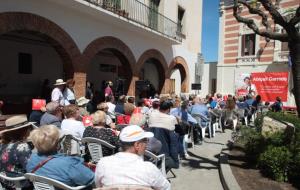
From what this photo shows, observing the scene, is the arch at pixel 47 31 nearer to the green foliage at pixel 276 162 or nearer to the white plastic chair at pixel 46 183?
the white plastic chair at pixel 46 183

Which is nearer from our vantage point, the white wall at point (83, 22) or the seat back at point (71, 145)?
the seat back at point (71, 145)

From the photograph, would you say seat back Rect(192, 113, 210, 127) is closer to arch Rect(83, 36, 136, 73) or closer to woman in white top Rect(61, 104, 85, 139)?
arch Rect(83, 36, 136, 73)

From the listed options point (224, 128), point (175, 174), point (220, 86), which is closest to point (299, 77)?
point (175, 174)

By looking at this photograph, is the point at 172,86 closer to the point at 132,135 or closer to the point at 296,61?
the point at 296,61

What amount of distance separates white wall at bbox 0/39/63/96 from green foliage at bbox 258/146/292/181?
40.8 feet

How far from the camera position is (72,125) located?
20.0 ft

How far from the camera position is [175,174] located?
6.97 m

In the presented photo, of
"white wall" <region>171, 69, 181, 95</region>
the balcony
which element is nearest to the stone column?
"white wall" <region>171, 69, 181, 95</region>

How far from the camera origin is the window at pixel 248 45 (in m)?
25.2

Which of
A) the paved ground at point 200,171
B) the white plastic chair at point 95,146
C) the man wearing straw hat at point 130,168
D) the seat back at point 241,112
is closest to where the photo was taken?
the man wearing straw hat at point 130,168

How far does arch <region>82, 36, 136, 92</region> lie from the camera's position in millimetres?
12581

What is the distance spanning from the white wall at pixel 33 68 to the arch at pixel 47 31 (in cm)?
471

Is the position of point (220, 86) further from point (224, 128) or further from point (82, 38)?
point (82, 38)

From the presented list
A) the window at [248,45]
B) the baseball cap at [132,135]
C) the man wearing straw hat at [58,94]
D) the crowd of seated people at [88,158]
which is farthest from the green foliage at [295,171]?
the window at [248,45]
